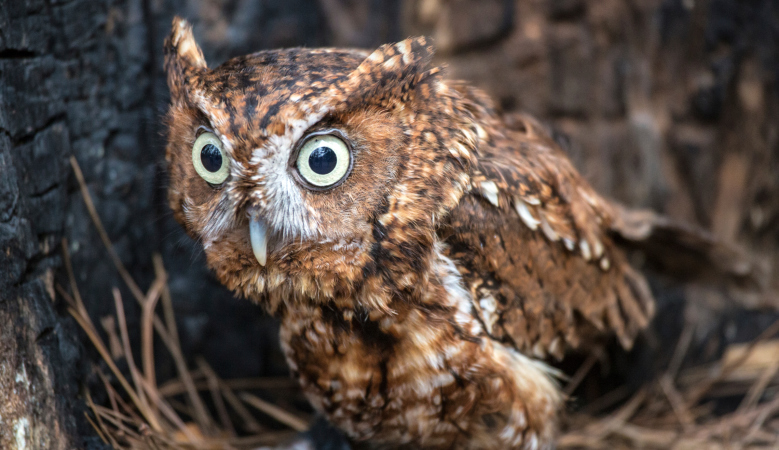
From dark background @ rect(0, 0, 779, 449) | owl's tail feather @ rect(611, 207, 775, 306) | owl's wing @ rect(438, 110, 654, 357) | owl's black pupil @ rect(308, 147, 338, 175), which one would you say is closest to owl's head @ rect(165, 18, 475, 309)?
owl's black pupil @ rect(308, 147, 338, 175)

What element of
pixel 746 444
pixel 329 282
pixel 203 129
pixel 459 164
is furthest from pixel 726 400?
pixel 203 129

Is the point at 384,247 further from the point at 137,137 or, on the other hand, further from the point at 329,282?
the point at 137,137

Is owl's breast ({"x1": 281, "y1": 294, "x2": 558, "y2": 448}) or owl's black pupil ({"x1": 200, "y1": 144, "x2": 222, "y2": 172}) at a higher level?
owl's black pupil ({"x1": 200, "y1": 144, "x2": 222, "y2": 172})

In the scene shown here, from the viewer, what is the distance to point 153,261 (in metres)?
1.95

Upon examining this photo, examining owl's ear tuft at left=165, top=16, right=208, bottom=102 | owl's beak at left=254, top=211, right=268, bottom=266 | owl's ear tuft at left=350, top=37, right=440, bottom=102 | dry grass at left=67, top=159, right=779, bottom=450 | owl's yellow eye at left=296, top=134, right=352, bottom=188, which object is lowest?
dry grass at left=67, top=159, right=779, bottom=450

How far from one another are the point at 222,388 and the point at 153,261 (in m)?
0.55

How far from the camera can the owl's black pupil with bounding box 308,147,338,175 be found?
→ 1226 mm

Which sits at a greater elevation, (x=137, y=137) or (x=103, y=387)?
(x=137, y=137)

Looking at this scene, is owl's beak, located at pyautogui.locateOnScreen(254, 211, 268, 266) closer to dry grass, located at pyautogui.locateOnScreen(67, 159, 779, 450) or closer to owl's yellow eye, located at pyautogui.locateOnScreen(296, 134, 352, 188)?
owl's yellow eye, located at pyautogui.locateOnScreen(296, 134, 352, 188)

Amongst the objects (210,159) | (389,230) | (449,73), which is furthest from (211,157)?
(449,73)

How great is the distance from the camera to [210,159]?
1.28 metres

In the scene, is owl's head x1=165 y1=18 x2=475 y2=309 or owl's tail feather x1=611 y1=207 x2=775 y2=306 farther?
owl's tail feather x1=611 y1=207 x2=775 y2=306

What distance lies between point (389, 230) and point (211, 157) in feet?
1.38

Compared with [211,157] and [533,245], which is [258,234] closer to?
[211,157]
